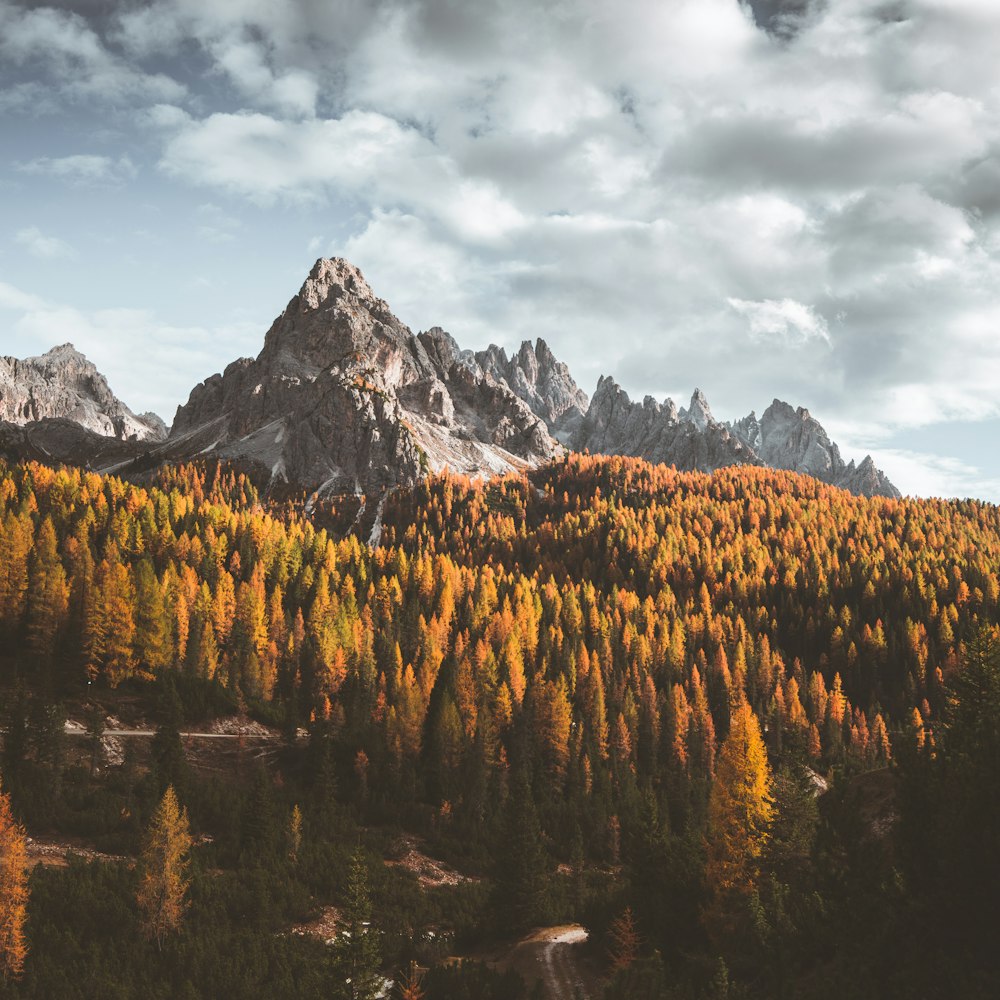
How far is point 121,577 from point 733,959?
7640cm

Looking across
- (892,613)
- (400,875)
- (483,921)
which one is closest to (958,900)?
(483,921)

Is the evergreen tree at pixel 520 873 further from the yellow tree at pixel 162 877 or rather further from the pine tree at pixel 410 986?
the yellow tree at pixel 162 877

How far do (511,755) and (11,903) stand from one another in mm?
64406

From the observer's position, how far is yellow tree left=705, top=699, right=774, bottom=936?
112ft

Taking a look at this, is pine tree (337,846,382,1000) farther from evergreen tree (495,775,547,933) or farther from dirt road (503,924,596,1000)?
evergreen tree (495,775,547,933)

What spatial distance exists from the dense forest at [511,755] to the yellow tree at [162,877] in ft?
1.23

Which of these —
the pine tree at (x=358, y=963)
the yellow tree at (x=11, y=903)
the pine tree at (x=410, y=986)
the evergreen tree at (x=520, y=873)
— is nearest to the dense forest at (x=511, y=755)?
the pine tree at (x=358, y=963)

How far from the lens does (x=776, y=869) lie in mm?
34219

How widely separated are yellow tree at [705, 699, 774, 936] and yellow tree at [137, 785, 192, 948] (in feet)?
100

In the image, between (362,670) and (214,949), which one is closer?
(214,949)

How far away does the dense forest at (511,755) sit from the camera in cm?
2120

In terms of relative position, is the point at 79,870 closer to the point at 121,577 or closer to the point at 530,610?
the point at 121,577

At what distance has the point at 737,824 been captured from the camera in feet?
117

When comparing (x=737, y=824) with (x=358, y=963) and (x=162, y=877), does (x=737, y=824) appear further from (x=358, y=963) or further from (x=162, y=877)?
(x=162, y=877)
